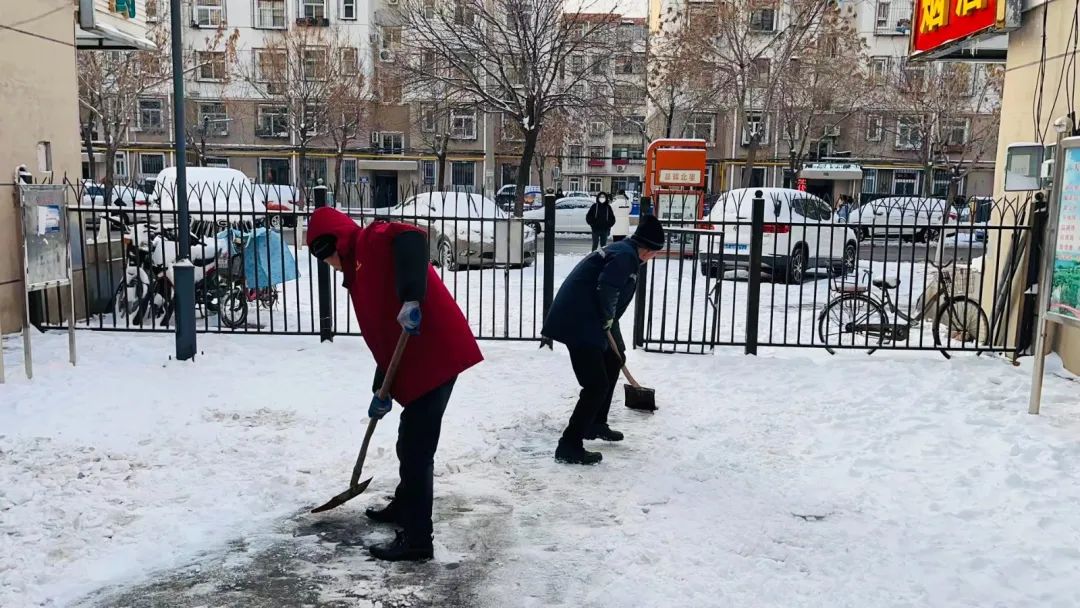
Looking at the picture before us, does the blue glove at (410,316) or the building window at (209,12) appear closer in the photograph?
the blue glove at (410,316)

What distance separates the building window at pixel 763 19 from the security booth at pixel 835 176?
35.4 ft

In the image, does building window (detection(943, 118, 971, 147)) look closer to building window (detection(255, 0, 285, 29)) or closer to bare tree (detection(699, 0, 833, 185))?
bare tree (detection(699, 0, 833, 185))

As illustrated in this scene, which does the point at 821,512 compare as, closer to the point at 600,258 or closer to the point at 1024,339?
the point at 600,258

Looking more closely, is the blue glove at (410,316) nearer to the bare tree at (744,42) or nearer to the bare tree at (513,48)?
the bare tree at (513,48)

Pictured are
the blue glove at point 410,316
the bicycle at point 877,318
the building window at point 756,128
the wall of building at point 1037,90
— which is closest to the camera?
the blue glove at point 410,316

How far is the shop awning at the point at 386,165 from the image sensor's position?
44875 millimetres

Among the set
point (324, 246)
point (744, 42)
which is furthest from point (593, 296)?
point (744, 42)

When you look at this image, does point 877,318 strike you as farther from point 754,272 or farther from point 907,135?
point 907,135

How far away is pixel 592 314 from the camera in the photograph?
5121 mm

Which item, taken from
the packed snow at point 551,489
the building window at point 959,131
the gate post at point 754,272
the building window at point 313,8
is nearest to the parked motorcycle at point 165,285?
the packed snow at point 551,489

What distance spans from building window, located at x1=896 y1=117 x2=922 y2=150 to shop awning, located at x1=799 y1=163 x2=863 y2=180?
2.63m

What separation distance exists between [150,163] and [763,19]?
33.5m

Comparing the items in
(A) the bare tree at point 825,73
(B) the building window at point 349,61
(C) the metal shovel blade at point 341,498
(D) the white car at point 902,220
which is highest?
(B) the building window at point 349,61

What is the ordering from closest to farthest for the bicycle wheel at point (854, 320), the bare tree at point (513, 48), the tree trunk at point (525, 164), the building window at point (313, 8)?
the bicycle wheel at point (854, 320) < the bare tree at point (513, 48) < the tree trunk at point (525, 164) < the building window at point (313, 8)
